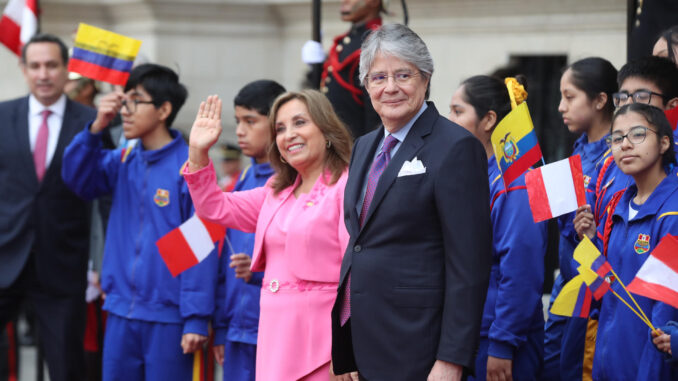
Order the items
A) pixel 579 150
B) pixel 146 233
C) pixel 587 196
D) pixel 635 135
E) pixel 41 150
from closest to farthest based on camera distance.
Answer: pixel 635 135, pixel 587 196, pixel 579 150, pixel 146 233, pixel 41 150

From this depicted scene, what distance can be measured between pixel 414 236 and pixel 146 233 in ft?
7.64

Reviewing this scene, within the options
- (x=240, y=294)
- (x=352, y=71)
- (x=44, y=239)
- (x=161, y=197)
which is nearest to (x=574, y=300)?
(x=240, y=294)

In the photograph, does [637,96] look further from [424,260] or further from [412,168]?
[424,260]

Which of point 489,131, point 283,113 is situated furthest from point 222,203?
point 489,131

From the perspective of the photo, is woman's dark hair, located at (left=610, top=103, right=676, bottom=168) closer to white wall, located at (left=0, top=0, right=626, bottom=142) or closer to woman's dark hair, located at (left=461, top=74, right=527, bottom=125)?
woman's dark hair, located at (left=461, top=74, right=527, bottom=125)

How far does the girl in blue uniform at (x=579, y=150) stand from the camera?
5023mm

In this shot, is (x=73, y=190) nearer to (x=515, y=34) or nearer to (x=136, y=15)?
(x=515, y=34)

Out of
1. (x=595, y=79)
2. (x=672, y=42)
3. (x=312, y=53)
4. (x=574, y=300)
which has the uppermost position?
(x=312, y=53)

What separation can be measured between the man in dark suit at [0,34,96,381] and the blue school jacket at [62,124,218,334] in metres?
0.60

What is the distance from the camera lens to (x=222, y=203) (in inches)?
184

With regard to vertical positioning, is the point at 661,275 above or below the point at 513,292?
above

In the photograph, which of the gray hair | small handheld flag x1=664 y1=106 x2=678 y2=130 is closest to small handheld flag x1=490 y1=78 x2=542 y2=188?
small handheld flag x1=664 y1=106 x2=678 y2=130

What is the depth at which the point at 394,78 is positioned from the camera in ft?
12.4

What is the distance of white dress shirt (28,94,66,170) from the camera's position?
646 cm
